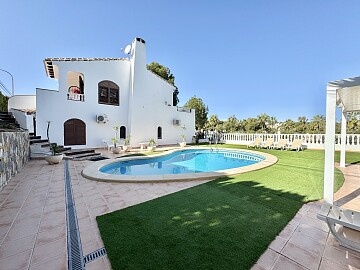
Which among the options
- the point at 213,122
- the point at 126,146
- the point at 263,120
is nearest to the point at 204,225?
the point at 126,146

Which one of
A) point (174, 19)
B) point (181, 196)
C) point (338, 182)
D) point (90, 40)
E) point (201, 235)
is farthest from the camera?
point (90, 40)

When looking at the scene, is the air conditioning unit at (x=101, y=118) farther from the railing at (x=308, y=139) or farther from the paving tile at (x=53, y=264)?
the paving tile at (x=53, y=264)

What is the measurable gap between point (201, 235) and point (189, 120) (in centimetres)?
2037

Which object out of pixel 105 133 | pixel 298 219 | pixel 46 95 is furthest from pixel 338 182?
pixel 46 95

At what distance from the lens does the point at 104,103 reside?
16562mm

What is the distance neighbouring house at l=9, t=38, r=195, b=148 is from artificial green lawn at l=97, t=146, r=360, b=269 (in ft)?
43.4

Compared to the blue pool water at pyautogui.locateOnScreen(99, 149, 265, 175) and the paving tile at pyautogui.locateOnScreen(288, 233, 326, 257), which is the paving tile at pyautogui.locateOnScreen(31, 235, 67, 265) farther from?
the blue pool water at pyautogui.locateOnScreen(99, 149, 265, 175)

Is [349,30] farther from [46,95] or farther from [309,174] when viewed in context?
[46,95]

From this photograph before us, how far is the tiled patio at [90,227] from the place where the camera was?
2402 mm

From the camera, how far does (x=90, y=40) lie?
56.5 ft

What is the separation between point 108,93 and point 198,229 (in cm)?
1628

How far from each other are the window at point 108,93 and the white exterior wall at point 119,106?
34 centimetres

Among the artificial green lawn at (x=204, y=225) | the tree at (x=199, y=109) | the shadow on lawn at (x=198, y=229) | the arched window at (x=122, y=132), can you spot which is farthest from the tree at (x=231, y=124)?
the shadow on lawn at (x=198, y=229)

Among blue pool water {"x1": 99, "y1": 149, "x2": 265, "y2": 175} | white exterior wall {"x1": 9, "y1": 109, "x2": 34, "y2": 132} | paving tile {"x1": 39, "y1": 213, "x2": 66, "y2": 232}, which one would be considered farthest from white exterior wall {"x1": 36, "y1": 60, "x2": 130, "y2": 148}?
paving tile {"x1": 39, "y1": 213, "x2": 66, "y2": 232}
